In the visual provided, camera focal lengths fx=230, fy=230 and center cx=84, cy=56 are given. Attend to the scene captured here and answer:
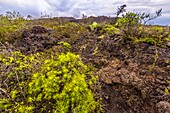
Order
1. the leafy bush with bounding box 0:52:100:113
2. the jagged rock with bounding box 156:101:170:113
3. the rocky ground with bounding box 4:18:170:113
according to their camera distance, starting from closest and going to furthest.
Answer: the leafy bush with bounding box 0:52:100:113
the jagged rock with bounding box 156:101:170:113
the rocky ground with bounding box 4:18:170:113

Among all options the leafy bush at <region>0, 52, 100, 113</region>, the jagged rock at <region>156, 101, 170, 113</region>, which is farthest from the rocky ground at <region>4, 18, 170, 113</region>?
the leafy bush at <region>0, 52, 100, 113</region>

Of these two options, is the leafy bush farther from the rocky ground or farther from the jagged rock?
the jagged rock

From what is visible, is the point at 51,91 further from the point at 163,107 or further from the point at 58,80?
the point at 163,107

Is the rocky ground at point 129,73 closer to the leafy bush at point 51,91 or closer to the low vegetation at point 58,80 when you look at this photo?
the low vegetation at point 58,80

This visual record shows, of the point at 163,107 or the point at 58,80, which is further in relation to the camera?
the point at 163,107

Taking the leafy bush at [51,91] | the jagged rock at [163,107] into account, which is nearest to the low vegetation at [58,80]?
the leafy bush at [51,91]

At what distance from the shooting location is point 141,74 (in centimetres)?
426

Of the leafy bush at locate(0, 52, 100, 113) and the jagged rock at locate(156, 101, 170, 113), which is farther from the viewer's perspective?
the jagged rock at locate(156, 101, 170, 113)

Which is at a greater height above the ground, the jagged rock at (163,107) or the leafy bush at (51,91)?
the leafy bush at (51,91)

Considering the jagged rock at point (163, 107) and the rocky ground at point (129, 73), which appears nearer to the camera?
the jagged rock at point (163, 107)

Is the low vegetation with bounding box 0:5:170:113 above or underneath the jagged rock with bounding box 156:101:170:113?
above

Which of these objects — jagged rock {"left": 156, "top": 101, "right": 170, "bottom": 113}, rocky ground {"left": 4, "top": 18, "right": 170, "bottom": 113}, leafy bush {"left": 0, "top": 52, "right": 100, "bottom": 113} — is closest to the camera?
leafy bush {"left": 0, "top": 52, "right": 100, "bottom": 113}

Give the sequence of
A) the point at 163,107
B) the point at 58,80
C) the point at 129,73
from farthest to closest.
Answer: the point at 129,73, the point at 163,107, the point at 58,80

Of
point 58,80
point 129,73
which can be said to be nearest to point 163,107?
point 129,73
